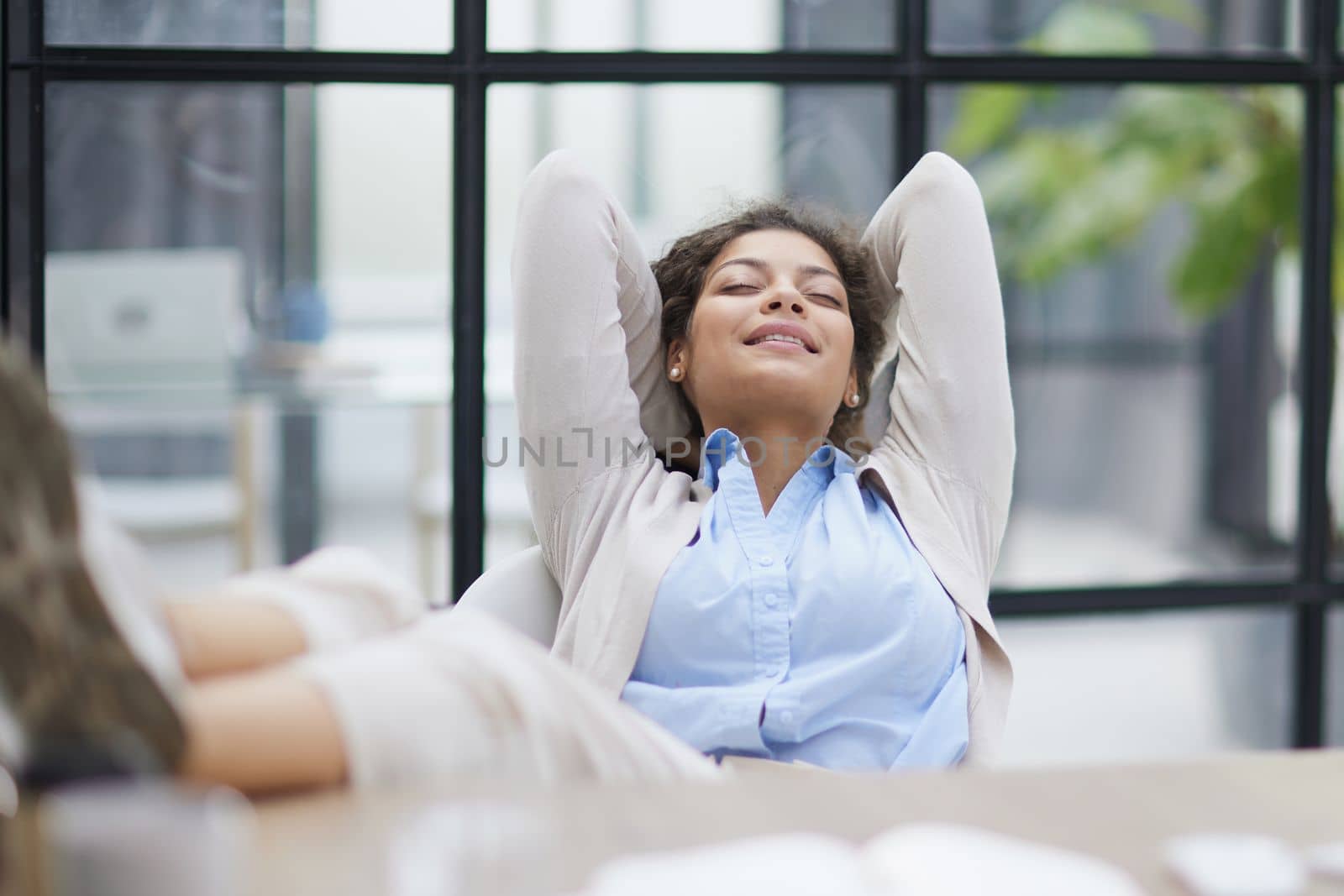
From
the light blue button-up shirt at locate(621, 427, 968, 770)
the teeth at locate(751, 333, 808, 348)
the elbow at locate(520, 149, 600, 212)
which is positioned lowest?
the light blue button-up shirt at locate(621, 427, 968, 770)

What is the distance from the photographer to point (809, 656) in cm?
165

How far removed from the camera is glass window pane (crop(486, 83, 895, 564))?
2.17 metres

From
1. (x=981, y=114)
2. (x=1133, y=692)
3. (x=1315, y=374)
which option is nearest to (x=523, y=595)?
(x=1315, y=374)

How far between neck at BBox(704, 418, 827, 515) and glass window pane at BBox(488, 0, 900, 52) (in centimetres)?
66

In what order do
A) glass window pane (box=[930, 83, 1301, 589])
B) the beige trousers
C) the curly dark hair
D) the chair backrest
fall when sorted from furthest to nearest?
glass window pane (box=[930, 83, 1301, 589]) → the curly dark hair → the chair backrest → the beige trousers

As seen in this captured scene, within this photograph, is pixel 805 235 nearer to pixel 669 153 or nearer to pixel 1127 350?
pixel 669 153

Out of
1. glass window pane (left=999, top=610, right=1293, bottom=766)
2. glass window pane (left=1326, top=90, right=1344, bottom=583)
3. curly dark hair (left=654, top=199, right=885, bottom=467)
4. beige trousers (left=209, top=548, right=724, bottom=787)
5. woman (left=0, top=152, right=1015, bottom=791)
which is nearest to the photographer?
beige trousers (left=209, top=548, right=724, bottom=787)

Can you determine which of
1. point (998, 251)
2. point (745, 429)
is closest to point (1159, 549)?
point (998, 251)

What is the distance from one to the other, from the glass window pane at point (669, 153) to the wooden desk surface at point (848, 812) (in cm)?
121

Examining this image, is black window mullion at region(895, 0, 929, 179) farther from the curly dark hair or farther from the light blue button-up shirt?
the light blue button-up shirt

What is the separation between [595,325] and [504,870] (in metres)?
1.00

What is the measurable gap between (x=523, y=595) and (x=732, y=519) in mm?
288

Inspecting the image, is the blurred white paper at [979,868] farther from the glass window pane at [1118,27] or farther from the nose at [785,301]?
the glass window pane at [1118,27]

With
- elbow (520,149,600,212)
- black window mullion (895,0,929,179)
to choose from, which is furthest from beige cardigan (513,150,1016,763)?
black window mullion (895,0,929,179)
